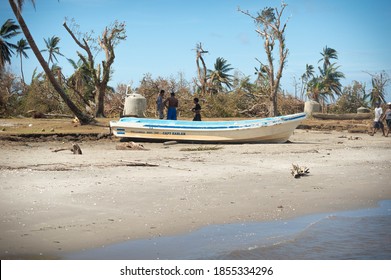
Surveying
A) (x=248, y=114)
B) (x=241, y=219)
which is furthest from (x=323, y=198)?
(x=248, y=114)

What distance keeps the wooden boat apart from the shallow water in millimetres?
9927

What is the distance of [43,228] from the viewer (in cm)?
695

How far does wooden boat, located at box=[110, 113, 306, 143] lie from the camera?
18.1 m

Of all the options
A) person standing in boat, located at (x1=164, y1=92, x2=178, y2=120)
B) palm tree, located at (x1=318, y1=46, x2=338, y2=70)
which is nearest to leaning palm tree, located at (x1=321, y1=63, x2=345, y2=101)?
palm tree, located at (x1=318, y1=46, x2=338, y2=70)

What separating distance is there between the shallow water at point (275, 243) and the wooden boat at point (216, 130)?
9927 millimetres

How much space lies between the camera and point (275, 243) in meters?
6.84

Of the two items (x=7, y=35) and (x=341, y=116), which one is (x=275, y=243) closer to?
(x=341, y=116)

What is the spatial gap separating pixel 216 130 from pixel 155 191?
9.07 meters

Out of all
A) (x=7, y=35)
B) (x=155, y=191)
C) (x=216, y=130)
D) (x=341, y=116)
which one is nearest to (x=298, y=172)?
(x=155, y=191)

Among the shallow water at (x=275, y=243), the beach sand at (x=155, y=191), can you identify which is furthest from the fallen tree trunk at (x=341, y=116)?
the shallow water at (x=275, y=243)

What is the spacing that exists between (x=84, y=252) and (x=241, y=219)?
2.44m

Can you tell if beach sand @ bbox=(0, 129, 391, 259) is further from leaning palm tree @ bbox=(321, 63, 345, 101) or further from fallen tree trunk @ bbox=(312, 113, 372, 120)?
leaning palm tree @ bbox=(321, 63, 345, 101)

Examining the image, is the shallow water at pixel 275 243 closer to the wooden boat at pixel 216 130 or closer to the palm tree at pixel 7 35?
the wooden boat at pixel 216 130
